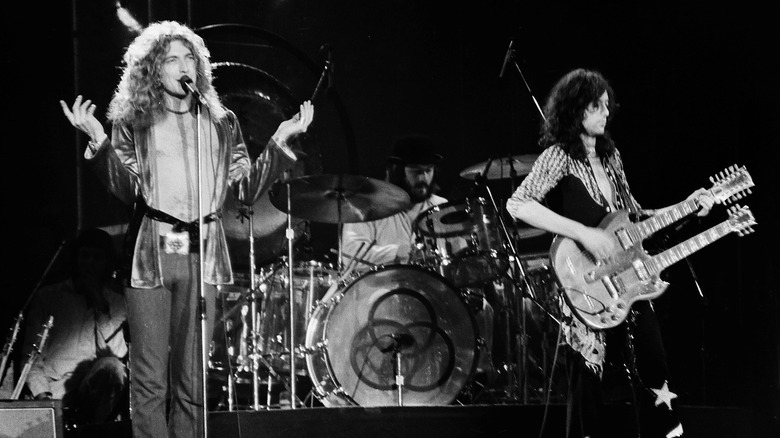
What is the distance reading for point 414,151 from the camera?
22.8ft

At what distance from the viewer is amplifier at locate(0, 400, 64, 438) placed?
12.6 feet

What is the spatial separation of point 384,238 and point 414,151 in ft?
2.28

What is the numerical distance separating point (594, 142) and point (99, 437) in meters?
2.77

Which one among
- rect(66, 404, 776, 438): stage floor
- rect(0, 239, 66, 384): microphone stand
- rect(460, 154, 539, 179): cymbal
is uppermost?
rect(460, 154, 539, 179): cymbal

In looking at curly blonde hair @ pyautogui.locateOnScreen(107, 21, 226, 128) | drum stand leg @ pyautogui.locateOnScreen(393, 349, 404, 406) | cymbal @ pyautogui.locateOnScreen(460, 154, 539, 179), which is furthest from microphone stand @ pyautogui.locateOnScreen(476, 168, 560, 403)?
curly blonde hair @ pyautogui.locateOnScreen(107, 21, 226, 128)

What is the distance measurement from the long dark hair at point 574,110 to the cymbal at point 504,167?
195cm

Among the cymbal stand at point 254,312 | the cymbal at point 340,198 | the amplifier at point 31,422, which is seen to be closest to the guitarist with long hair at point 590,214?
the cymbal at point 340,198

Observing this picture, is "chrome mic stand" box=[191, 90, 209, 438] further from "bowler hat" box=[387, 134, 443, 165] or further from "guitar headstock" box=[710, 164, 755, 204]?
"bowler hat" box=[387, 134, 443, 165]

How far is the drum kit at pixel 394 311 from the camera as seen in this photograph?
223 inches

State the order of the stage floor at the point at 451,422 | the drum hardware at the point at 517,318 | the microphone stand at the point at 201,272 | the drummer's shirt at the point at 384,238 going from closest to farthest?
1. the microphone stand at the point at 201,272
2. the stage floor at the point at 451,422
3. the drum hardware at the point at 517,318
4. the drummer's shirt at the point at 384,238

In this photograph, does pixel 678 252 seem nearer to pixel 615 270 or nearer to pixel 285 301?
pixel 615 270

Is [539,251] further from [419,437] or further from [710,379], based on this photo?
[419,437]

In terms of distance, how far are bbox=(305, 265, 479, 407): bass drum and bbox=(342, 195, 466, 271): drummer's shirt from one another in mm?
344

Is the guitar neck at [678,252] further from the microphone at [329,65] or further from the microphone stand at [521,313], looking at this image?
the microphone at [329,65]
